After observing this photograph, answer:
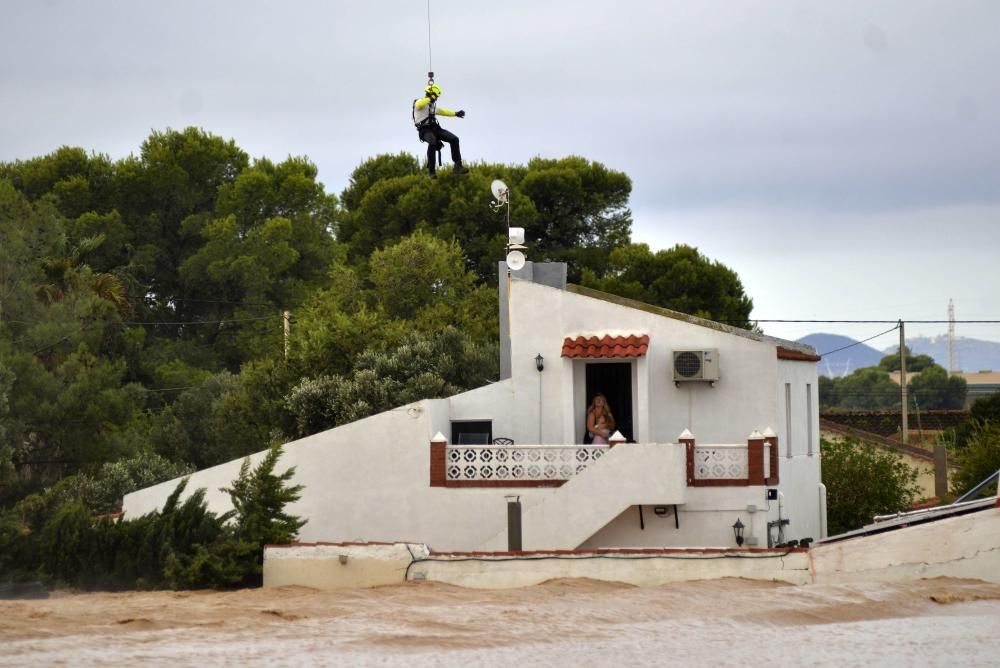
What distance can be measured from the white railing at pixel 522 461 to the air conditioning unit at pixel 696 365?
209 centimetres

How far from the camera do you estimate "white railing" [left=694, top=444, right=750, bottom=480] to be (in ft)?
79.0

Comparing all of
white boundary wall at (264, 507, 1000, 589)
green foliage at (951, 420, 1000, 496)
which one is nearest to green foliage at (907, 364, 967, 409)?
green foliage at (951, 420, 1000, 496)

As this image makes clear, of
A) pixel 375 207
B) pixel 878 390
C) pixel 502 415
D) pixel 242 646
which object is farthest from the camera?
pixel 878 390

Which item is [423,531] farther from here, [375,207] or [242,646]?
[375,207]

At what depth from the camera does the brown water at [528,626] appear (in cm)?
1664

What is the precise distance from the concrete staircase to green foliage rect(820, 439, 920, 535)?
8.48m

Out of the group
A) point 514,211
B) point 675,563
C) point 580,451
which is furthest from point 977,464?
point 514,211

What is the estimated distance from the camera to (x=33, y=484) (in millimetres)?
33562

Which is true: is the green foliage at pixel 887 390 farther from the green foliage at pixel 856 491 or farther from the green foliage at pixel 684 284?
the green foliage at pixel 856 491

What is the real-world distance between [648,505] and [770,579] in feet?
11.8

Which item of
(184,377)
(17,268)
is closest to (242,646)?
(17,268)

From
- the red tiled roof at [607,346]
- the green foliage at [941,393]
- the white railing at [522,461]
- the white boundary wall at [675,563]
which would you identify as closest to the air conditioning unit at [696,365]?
the red tiled roof at [607,346]

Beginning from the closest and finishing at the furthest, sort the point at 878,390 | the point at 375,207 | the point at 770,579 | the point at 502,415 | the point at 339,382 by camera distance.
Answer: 1. the point at 770,579
2. the point at 502,415
3. the point at 339,382
4. the point at 375,207
5. the point at 878,390

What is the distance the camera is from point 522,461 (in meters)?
24.5
